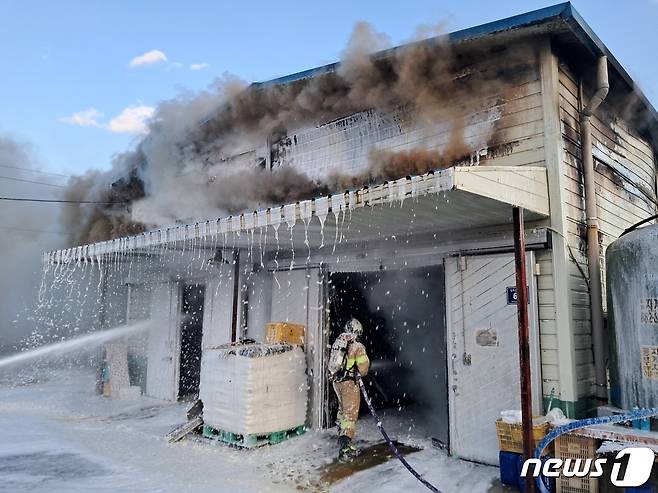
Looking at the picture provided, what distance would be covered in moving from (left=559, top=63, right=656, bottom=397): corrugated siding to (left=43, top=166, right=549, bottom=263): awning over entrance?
76cm

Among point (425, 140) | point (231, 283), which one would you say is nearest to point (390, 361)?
A: point (231, 283)

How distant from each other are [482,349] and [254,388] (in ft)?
10.6

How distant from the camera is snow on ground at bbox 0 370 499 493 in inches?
218

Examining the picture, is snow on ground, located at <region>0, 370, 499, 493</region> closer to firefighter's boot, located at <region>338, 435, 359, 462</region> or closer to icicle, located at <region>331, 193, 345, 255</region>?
firefighter's boot, located at <region>338, 435, 359, 462</region>

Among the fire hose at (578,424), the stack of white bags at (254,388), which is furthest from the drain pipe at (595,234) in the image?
the stack of white bags at (254,388)

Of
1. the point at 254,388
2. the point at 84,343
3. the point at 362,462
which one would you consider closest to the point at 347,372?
the point at 362,462

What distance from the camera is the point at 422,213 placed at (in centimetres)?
564

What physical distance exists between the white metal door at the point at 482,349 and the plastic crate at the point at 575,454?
2.74 ft

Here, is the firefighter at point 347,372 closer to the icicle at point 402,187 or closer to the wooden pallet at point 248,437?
the wooden pallet at point 248,437

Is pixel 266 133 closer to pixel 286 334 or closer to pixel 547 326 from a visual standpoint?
→ pixel 286 334

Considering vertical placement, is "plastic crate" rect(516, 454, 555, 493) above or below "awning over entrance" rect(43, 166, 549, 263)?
below

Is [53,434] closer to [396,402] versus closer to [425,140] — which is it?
[396,402]

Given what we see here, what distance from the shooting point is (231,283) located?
386 inches

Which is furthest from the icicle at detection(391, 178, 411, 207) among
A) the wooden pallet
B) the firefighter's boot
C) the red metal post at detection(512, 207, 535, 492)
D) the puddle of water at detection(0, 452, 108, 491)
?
the puddle of water at detection(0, 452, 108, 491)
